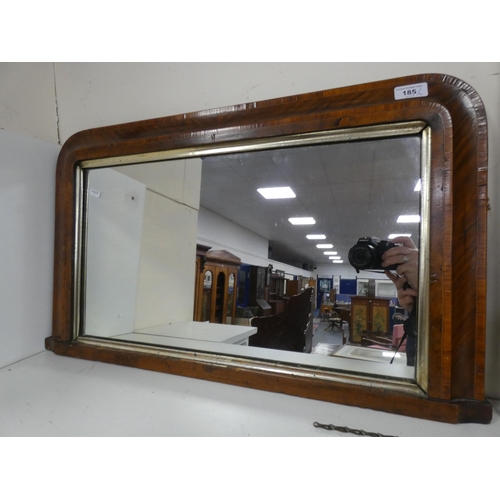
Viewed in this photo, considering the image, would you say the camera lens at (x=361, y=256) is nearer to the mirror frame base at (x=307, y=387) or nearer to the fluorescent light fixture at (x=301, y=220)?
the fluorescent light fixture at (x=301, y=220)

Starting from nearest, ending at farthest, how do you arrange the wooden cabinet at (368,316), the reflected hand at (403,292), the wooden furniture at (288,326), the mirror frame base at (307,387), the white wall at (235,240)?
the mirror frame base at (307,387), the reflected hand at (403,292), the wooden cabinet at (368,316), the wooden furniture at (288,326), the white wall at (235,240)

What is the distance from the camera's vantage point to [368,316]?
2.40 ft

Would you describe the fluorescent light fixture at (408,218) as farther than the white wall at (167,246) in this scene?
No

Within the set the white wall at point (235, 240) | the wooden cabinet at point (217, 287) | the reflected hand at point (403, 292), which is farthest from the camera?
the wooden cabinet at point (217, 287)

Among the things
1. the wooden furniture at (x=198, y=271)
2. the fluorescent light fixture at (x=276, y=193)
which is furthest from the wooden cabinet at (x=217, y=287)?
the fluorescent light fixture at (x=276, y=193)

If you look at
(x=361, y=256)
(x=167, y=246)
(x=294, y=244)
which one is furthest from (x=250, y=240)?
(x=361, y=256)

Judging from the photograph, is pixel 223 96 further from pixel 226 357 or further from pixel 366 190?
pixel 226 357

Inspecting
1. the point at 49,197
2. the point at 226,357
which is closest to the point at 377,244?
the point at 226,357

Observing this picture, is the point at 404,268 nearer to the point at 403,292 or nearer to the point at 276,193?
the point at 403,292

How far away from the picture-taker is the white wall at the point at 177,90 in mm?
525

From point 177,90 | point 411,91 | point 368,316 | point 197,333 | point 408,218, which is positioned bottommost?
point 197,333

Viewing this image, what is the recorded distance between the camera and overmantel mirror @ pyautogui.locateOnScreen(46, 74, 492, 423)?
477 mm

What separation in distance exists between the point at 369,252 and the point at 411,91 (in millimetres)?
318

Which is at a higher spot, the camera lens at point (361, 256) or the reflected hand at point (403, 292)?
the camera lens at point (361, 256)
